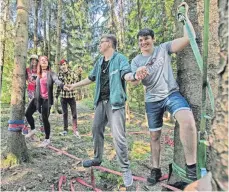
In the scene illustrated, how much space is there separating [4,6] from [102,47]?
758cm

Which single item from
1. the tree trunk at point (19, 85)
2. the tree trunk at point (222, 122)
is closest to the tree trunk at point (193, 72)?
the tree trunk at point (222, 122)

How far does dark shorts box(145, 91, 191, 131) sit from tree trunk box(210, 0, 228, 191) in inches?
54.2

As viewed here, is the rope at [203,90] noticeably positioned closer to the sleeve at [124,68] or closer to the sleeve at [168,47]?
the sleeve at [168,47]

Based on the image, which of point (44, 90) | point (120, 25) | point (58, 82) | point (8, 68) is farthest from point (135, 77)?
point (8, 68)

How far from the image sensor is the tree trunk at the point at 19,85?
398 cm

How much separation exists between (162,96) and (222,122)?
162cm

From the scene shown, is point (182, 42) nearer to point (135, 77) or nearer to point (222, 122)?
point (135, 77)

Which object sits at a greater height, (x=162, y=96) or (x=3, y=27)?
(x=3, y=27)

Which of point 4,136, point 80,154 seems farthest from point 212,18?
point 4,136

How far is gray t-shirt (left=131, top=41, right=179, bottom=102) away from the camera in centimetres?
267

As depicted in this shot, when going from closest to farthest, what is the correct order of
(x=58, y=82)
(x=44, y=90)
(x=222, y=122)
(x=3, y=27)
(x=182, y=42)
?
(x=222, y=122) < (x=182, y=42) < (x=58, y=82) < (x=44, y=90) < (x=3, y=27)

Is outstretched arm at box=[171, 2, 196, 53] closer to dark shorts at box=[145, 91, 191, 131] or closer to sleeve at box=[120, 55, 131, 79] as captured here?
dark shorts at box=[145, 91, 191, 131]

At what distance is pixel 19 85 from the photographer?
4105 millimetres

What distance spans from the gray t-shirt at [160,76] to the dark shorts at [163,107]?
0.05 metres
